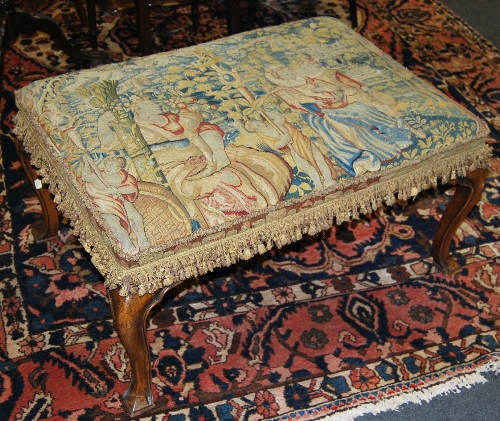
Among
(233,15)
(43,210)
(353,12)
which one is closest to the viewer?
(43,210)

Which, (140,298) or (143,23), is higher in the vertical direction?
(143,23)

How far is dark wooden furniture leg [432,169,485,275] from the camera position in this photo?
84.4 inches

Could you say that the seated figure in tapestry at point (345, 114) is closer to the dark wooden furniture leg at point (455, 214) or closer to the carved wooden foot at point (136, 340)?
the dark wooden furniture leg at point (455, 214)

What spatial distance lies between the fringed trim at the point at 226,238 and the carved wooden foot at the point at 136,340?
0.14 feet

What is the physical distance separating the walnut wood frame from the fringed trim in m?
0.05

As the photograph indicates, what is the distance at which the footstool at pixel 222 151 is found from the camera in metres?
1.73

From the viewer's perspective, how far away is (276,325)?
2197 mm

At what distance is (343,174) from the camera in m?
1.86

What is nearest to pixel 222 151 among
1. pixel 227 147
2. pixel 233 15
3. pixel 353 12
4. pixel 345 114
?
pixel 227 147

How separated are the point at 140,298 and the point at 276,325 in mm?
596

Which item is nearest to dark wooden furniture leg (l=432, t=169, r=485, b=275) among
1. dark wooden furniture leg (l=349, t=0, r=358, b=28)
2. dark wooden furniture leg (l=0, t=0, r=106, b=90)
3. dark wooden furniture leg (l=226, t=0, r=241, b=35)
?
dark wooden furniture leg (l=226, t=0, r=241, b=35)

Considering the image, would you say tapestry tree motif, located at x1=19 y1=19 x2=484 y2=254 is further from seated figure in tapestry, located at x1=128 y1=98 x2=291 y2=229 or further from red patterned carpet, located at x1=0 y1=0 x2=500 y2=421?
red patterned carpet, located at x1=0 y1=0 x2=500 y2=421

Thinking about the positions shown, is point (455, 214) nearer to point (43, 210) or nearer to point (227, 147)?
point (227, 147)

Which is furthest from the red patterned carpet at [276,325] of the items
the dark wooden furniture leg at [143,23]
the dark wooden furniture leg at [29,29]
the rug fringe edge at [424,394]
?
the dark wooden furniture leg at [143,23]
